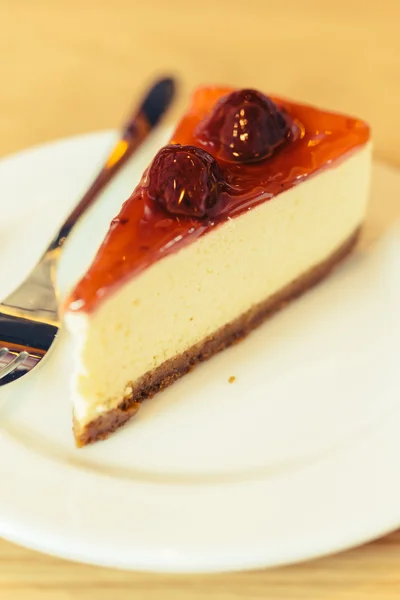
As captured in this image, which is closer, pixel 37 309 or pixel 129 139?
pixel 37 309

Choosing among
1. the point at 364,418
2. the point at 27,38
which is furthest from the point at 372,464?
the point at 27,38

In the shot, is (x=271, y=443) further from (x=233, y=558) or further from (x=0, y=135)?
(x=0, y=135)

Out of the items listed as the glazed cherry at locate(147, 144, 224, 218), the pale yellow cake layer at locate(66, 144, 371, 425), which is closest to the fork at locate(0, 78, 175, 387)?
the pale yellow cake layer at locate(66, 144, 371, 425)

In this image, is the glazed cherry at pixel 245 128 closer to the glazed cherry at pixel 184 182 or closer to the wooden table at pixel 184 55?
the glazed cherry at pixel 184 182

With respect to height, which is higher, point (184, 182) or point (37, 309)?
point (184, 182)

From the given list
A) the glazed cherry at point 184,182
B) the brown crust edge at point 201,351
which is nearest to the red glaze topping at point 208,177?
the glazed cherry at point 184,182

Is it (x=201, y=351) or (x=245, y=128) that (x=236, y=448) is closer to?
(x=201, y=351)

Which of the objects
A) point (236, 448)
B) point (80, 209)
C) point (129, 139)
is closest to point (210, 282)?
point (236, 448)
